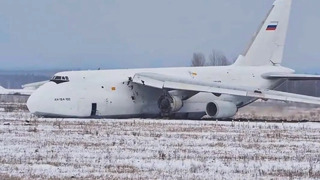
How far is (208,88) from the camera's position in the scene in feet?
136

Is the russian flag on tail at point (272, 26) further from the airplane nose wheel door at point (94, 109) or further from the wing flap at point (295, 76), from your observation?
the airplane nose wheel door at point (94, 109)

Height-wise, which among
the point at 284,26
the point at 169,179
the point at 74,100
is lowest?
the point at 169,179

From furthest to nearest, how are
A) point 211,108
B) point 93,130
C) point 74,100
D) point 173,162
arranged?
point 211,108, point 74,100, point 93,130, point 173,162

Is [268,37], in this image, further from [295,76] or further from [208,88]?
[208,88]

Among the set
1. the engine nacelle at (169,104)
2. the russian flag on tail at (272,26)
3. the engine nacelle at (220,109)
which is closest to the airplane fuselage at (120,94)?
the engine nacelle at (169,104)

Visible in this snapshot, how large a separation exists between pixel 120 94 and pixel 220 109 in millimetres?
5201

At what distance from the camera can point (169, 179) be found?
16.2 m

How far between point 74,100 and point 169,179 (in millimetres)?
23954

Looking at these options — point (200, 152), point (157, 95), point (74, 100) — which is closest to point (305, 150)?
point (200, 152)

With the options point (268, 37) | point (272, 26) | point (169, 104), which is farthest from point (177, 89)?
point (272, 26)

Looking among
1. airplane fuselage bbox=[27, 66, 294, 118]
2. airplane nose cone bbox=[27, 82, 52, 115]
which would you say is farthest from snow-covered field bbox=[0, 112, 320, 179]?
airplane fuselage bbox=[27, 66, 294, 118]

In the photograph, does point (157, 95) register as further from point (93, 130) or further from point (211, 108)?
point (93, 130)

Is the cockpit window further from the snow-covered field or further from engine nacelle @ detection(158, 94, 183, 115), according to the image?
the snow-covered field

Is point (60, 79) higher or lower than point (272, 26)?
lower
